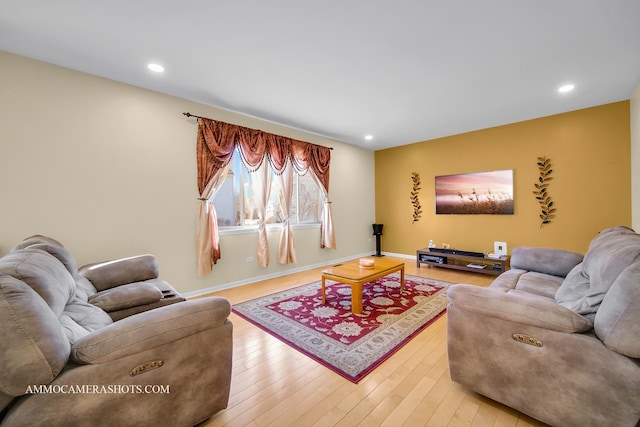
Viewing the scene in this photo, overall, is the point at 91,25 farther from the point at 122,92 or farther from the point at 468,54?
the point at 468,54

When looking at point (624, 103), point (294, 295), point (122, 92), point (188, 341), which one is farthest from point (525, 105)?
point (122, 92)

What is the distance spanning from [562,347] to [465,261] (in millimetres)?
4010

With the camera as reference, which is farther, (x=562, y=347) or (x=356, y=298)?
(x=356, y=298)

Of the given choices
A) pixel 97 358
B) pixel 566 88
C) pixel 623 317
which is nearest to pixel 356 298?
pixel 623 317

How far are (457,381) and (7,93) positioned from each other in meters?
4.50

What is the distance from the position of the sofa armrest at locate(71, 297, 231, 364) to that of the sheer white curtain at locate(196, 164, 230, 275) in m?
2.37

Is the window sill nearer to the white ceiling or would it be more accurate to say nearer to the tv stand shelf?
the white ceiling

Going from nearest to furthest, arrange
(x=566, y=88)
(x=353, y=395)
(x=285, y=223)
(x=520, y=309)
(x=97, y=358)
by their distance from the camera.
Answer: (x=97, y=358) → (x=520, y=309) → (x=353, y=395) → (x=566, y=88) → (x=285, y=223)

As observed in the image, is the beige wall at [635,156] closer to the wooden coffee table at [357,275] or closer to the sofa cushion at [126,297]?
the wooden coffee table at [357,275]

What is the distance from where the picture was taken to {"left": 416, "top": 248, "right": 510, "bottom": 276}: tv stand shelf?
4.26 meters

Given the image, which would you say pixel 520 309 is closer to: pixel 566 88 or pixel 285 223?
pixel 566 88

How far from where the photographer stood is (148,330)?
1.17 metres

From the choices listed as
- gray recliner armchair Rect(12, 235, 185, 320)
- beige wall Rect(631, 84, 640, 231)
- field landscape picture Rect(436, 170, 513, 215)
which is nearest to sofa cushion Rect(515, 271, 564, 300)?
beige wall Rect(631, 84, 640, 231)

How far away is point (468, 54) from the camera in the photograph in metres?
2.50
